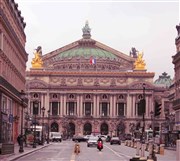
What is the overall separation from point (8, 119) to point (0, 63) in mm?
9869

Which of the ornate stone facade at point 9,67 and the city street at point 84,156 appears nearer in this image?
the city street at point 84,156

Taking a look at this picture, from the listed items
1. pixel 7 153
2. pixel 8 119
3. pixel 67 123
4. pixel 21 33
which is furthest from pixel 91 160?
pixel 67 123

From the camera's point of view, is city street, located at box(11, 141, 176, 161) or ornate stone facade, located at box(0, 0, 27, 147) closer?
city street, located at box(11, 141, 176, 161)

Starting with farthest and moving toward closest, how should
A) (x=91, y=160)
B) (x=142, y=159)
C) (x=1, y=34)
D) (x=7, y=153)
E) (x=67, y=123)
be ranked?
(x=67, y=123) < (x=1, y=34) < (x=7, y=153) < (x=91, y=160) < (x=142, y=159)

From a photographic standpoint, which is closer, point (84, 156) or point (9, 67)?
point (84, 156)

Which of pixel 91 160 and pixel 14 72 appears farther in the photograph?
pixel 14 72

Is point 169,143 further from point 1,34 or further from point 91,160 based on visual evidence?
point 91,160

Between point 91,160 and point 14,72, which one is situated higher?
point 14,72

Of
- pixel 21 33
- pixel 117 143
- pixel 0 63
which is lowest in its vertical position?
pixel 117 143

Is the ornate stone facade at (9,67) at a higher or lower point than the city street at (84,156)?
higher

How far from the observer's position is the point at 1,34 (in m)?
68.2

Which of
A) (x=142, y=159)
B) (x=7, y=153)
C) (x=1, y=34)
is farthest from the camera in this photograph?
(x=1, y=34)

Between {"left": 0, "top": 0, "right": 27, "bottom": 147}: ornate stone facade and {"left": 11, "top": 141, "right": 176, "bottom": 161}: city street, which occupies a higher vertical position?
{"left": 0, "top": 0, "right": 27, "bottom": 147}: ornate stone facade

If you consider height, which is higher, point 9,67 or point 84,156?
point 9,67
